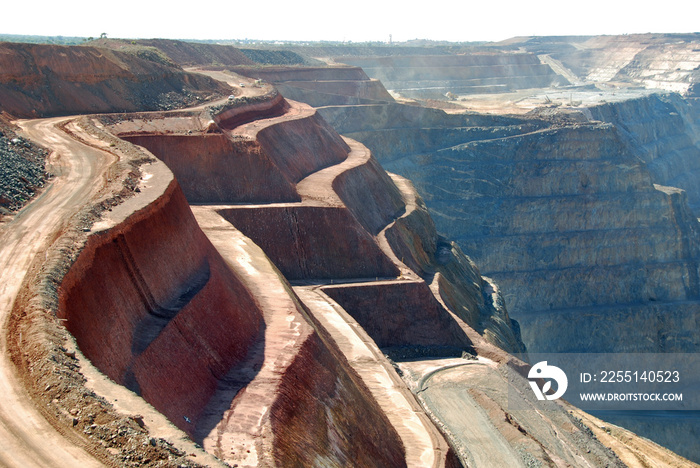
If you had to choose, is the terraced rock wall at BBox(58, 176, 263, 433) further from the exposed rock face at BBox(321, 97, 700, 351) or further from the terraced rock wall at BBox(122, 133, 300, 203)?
the exposed rock face at BBox(321, 97, 700, 351)

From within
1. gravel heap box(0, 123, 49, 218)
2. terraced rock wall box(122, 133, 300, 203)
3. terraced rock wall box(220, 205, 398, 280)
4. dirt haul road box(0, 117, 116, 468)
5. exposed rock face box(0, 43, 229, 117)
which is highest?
exposed rock face box(0, 43, 229, 117)

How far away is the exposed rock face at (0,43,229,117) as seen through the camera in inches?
1642

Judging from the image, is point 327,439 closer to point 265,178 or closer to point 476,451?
point 476,451

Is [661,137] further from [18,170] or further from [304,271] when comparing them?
[18,170]

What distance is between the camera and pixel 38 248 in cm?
1900

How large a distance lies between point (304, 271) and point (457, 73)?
113057mm

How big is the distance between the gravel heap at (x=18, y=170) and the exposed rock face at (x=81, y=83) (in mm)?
10682

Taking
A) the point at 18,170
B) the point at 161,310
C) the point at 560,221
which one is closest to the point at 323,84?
the point at 560,221

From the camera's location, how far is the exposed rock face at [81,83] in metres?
41.7

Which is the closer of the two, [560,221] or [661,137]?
[560,221]

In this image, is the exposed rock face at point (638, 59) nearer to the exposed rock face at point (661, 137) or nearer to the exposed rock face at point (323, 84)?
the exposed rock face at point (661, 137)

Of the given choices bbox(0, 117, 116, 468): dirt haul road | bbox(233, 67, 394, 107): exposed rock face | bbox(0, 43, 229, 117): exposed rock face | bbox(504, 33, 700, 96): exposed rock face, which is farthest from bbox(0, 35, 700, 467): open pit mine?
bbox(504, 33, 700, 96): exposed rock face

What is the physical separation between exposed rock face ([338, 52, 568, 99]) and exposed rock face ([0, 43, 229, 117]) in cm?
8552

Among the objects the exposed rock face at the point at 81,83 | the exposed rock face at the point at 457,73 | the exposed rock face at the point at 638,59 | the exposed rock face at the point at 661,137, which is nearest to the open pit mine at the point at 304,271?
the exposed rock face at the point at 81,83
